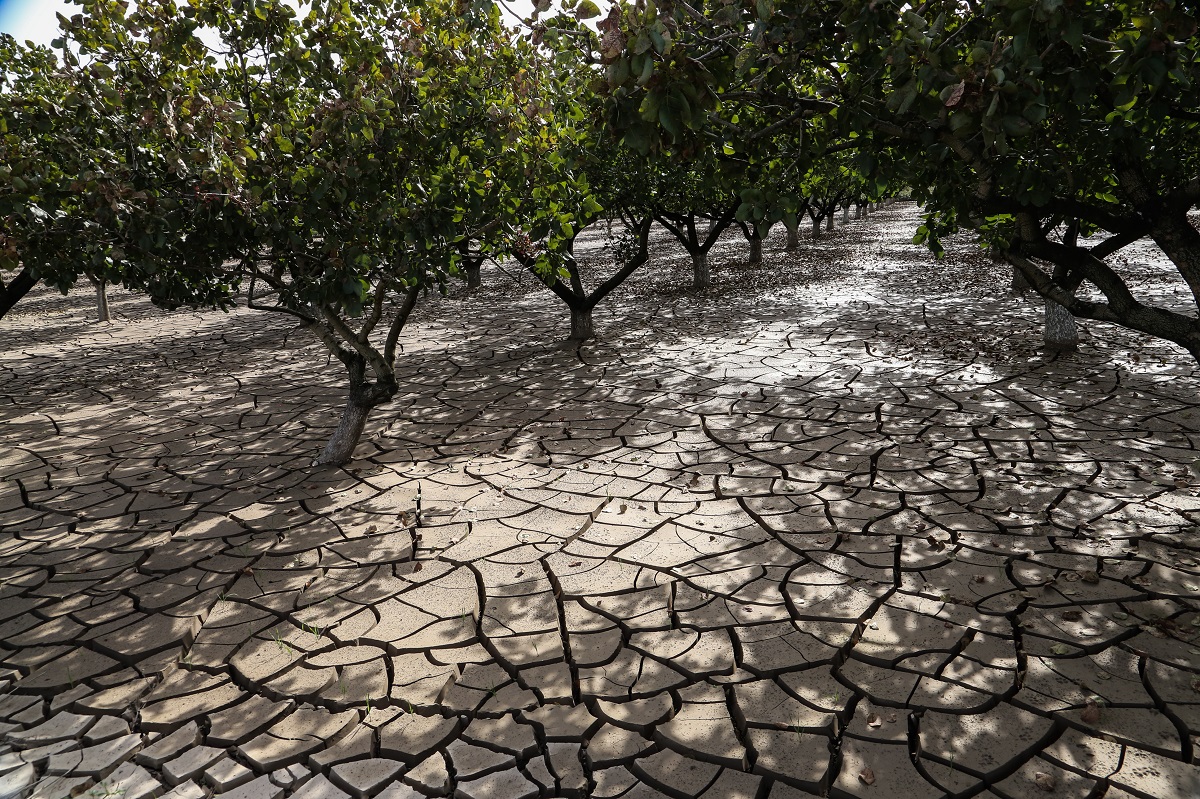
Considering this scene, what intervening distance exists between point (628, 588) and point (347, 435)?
3235 mm

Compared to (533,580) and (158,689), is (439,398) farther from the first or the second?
(158,689)

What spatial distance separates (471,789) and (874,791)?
153 cm

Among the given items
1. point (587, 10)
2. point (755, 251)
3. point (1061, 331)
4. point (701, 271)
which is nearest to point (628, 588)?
point (587, 10)

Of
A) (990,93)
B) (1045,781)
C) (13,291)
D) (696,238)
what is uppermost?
(990,93)

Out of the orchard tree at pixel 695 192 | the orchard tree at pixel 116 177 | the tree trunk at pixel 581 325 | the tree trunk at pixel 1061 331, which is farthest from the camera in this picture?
the tree trunk at pixel 581 325

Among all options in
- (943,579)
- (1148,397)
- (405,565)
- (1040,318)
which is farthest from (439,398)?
(1040,318)

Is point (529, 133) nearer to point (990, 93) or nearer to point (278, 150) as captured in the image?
point (278, 150)

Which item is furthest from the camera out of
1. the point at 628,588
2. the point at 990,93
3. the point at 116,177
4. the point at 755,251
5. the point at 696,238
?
the point at 755,251

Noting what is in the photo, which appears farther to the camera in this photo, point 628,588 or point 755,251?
point 755,251

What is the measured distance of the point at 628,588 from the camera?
13.8ft

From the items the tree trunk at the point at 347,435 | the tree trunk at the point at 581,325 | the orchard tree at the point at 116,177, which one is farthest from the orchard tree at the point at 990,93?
the tree trunk at the point at 581,325

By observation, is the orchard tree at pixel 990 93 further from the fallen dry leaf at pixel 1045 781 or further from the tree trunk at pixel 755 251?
the tree trunk at pixel 755 251

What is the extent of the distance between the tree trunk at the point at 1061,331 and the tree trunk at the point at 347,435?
24.3ft

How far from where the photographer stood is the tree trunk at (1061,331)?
8289 millimetres
